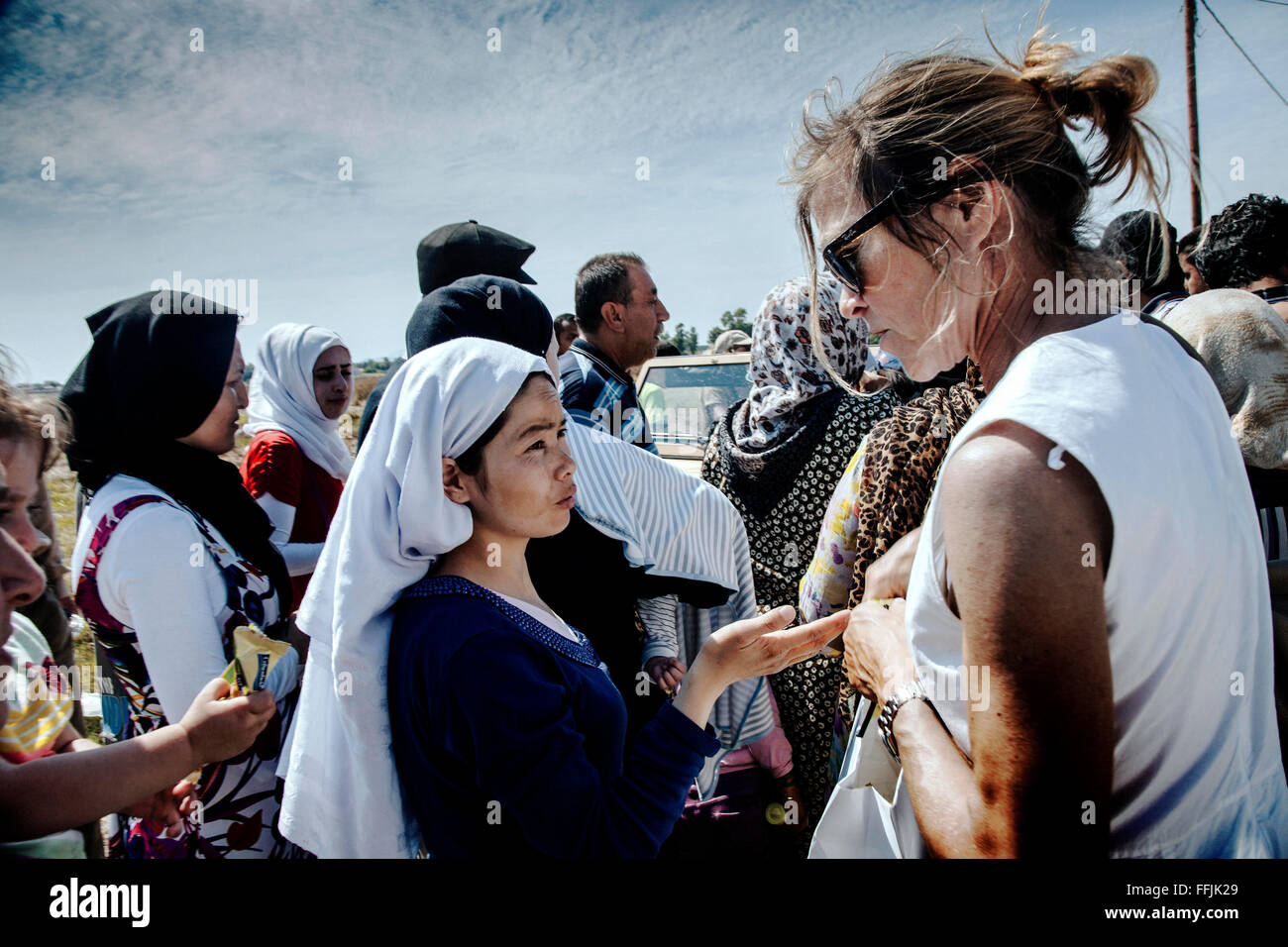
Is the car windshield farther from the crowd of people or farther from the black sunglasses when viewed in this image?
the black sunglasses

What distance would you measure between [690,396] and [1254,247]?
4020 mm

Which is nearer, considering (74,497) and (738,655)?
(738,655)

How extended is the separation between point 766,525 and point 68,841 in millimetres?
1940

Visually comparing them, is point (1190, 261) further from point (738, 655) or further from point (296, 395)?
point (296, 395)

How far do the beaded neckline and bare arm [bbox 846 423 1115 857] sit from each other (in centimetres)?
74

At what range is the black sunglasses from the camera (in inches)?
46.6

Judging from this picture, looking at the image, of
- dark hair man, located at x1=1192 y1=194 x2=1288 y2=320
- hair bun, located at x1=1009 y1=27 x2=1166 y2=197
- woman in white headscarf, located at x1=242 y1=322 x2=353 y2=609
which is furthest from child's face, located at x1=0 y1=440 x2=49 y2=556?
dark hair man, located at x1=1192 y1=194 x2=1288 y2=320

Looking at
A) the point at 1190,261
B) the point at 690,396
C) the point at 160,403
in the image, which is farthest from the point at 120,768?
the point at 690,396

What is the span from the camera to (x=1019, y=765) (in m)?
0.90

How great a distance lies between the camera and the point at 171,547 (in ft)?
5.52

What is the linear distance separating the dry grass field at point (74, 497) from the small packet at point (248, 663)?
81 centimetres

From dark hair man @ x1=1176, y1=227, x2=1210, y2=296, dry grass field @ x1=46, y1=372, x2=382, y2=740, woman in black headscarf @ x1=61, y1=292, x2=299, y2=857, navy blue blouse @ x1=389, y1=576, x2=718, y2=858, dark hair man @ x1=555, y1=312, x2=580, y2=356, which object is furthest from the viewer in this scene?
dark hair man @ x1=555, y1=312, x2=580, y2=356

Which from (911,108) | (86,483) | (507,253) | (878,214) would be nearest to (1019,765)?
(878,214)
